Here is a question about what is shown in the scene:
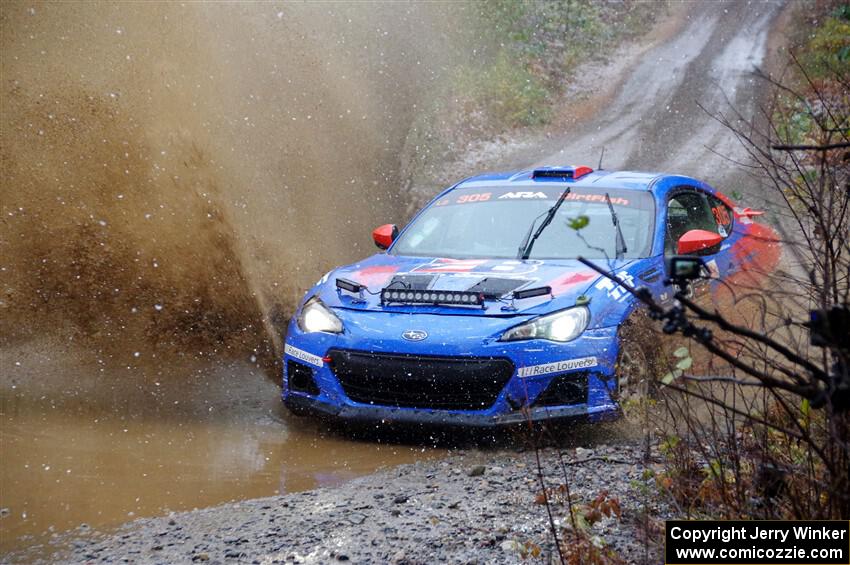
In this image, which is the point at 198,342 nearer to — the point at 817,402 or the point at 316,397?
the point at 316,397

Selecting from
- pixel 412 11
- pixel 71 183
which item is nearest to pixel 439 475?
pixel 71 183

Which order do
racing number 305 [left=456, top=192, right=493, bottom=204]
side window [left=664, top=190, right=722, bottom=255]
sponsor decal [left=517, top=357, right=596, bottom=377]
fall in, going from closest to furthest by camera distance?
sponsor decal [left=517, top=357, right=596, bottom=377], side window [left=664, top=190, right=722, bottom=255], racing number 305 [left=456, top=192, right=493, bottom=204]

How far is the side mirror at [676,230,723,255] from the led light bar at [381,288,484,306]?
4.94ft

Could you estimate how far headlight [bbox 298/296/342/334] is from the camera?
6449 mm

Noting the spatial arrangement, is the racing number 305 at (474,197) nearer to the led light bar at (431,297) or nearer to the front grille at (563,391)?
the led light bar at (431,297)

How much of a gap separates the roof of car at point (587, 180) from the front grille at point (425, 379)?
232cm

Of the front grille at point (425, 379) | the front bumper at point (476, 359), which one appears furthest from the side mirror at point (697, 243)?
the front grille at point (425, 379)

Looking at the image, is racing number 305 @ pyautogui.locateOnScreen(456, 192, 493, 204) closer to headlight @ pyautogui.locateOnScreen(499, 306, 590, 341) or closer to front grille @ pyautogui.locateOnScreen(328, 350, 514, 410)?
headlight @ pyautogui.locateOnScreen(499, 306, 590, 341)

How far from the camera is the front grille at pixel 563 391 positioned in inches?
237

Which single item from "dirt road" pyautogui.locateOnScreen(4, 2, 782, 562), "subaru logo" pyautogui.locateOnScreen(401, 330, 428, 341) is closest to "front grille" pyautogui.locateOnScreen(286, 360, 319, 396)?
"dirt road" pyautogui.locateOnScreen(4, 2, 782, 562)

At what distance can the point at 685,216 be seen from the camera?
7.88 meters

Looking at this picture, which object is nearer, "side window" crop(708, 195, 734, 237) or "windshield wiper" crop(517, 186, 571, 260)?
"windshield wiper" crop(517, 186, 571, 260)

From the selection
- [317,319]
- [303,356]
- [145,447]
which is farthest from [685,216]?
[145,447]

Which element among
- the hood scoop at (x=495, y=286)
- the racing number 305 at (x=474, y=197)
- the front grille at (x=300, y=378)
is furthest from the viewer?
the racing number 305 at (x=474, y=197)
